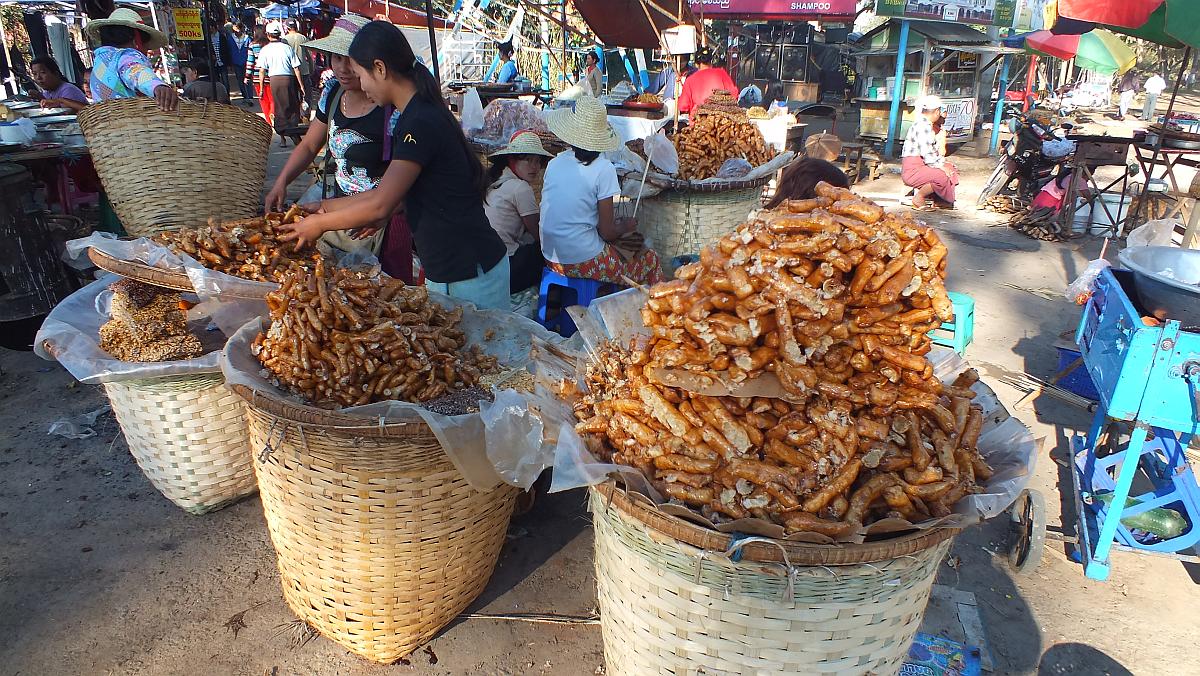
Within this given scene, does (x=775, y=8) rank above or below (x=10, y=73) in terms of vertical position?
above

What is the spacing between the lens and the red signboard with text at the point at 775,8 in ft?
46.5

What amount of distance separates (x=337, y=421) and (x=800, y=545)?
136cm

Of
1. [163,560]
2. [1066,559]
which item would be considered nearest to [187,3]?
[163,560]

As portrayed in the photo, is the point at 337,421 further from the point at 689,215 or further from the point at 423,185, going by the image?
the point at 689,215

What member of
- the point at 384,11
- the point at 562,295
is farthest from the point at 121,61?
the point at 384,11

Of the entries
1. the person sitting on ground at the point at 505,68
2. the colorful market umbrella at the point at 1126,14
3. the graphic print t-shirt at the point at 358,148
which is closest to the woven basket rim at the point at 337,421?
the graphic print t-shirt at the point at 358,148

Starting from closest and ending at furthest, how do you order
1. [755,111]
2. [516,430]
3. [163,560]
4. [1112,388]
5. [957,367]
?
[516,430] < [957,367] < [1112,388] < [163,560] < [755,111]

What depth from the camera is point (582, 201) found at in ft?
14.1

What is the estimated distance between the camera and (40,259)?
5.10m

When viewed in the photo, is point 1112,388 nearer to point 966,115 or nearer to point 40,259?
point 40,259

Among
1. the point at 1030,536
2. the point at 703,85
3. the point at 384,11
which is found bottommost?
the point at 1030,536

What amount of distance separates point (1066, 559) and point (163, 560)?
4123 millimetres

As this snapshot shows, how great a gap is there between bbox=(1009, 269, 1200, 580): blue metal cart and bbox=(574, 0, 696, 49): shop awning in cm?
761

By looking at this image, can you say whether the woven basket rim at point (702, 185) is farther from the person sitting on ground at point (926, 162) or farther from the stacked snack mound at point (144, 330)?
the person sitting on ground at point (926, 162)
